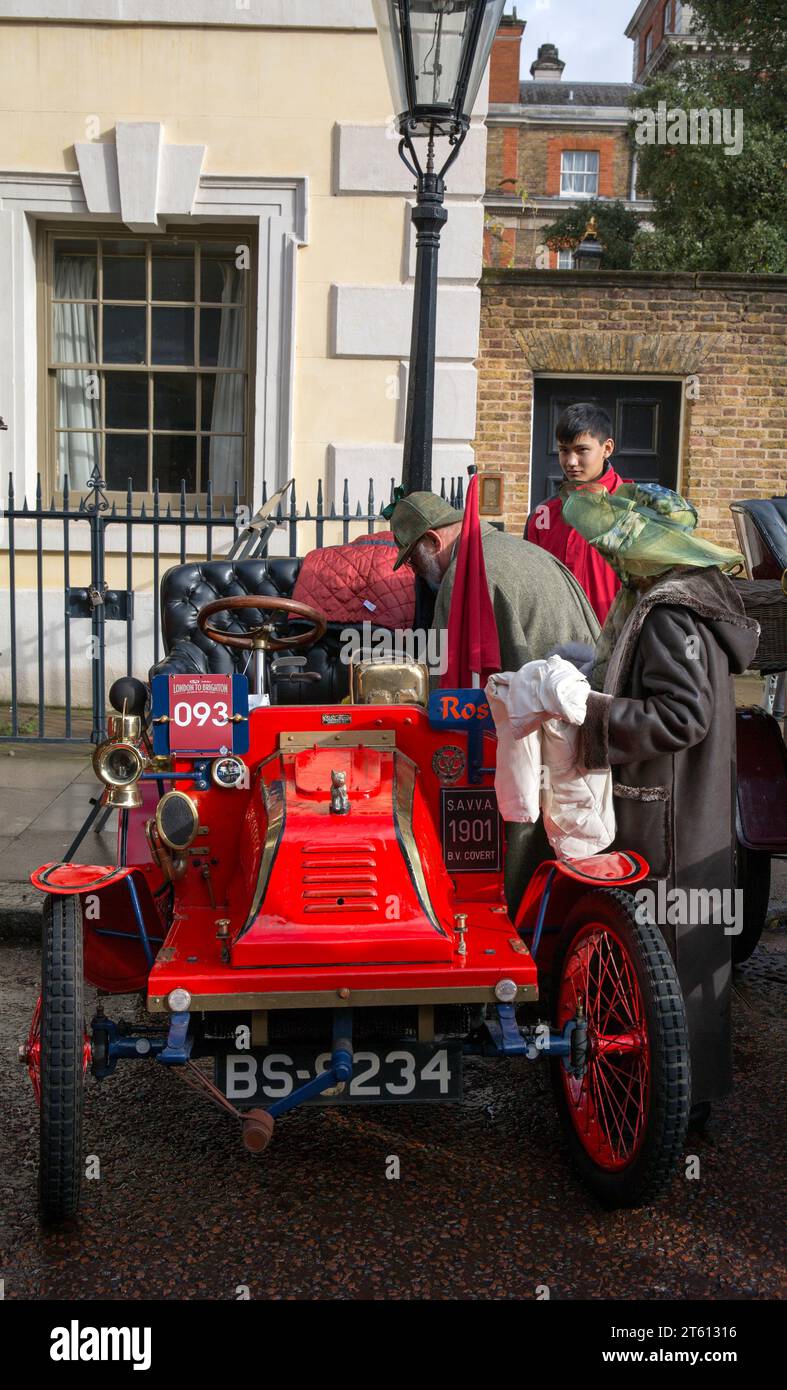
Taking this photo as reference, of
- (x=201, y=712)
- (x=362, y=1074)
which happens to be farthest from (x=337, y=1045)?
(x=201, y=712)

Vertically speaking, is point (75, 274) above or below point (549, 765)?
above

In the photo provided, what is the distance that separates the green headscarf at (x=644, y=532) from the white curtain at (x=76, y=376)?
23.9 feet

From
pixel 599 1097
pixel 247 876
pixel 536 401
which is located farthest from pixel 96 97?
pixel 599 1097

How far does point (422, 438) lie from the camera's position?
18.1ft

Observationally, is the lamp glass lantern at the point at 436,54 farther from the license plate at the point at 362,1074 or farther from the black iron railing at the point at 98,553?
the license plate at the point at 362,1074

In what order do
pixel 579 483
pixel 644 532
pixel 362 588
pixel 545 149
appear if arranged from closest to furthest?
1. pixel 644 532
2. pixel 579 483
3. pixel 362 588
4. pixel 545 149

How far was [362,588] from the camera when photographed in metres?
6.20

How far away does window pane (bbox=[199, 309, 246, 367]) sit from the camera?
9.79 m

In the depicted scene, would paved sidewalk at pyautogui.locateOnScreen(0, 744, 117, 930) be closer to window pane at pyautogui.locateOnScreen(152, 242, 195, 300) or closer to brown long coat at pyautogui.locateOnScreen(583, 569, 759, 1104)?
brown long coat at pyautogui.locateOnScreen(583, 569, 759, 1104)

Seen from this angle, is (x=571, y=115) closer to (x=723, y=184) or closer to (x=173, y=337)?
(x=723, y=184)

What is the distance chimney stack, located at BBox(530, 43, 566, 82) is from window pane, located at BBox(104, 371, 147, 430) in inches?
1878

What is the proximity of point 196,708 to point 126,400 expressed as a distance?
6.88 m

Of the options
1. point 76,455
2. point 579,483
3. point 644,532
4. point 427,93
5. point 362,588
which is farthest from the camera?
point 76,455
